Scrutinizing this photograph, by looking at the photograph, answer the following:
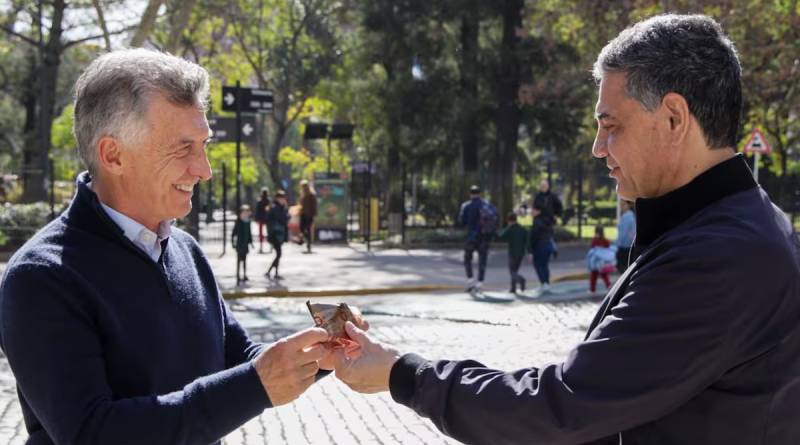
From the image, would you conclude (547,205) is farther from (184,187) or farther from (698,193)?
(698,193)

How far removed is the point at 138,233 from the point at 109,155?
0.22 meters

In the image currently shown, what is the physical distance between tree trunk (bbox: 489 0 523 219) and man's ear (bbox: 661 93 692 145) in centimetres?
2518

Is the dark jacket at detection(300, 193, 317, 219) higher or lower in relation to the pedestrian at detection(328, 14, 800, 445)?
lower

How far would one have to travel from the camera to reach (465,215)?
15836 millimetres

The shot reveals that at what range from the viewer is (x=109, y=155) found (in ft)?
8.00

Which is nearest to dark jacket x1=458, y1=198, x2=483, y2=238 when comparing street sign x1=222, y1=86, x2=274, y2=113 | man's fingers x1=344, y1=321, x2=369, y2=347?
street sign x1=222, y1=86, x2=274, y2=113

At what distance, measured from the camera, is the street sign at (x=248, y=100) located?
16844 millimetres

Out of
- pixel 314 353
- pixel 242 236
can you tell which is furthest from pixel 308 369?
pixel 242 236

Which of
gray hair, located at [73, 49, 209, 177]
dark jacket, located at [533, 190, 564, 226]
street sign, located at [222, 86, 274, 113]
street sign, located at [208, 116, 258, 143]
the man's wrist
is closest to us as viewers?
the man's wrist

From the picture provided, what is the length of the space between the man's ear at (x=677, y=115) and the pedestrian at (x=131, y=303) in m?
1.02

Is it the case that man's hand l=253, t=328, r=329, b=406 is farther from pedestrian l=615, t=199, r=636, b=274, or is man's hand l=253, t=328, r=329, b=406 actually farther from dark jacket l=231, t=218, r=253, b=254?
dark jacket l=231, t=218, r=253, b=254

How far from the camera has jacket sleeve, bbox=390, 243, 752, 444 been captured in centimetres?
193

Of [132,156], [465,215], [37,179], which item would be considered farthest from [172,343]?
[37,179]

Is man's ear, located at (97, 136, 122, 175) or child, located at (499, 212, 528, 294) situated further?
child, located at (499, 212, 528, 294)
